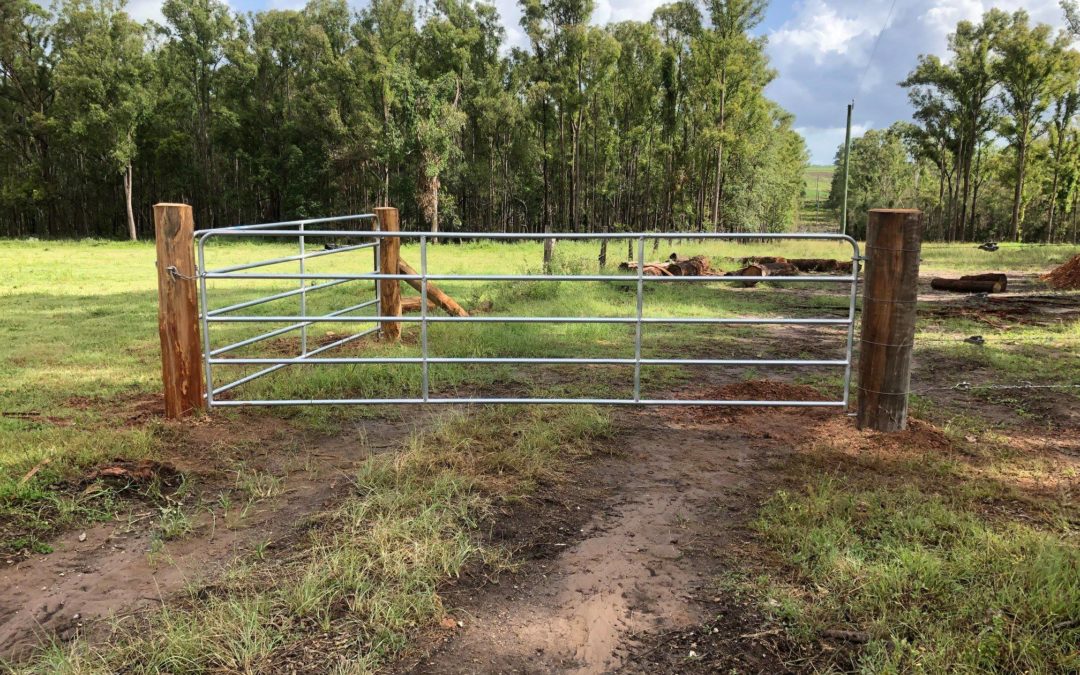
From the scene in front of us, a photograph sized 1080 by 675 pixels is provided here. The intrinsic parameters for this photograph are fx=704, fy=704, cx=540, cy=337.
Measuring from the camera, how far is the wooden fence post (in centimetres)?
781

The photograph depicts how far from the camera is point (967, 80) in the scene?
45.9m

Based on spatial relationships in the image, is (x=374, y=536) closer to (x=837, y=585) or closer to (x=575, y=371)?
(x=837, y=585)

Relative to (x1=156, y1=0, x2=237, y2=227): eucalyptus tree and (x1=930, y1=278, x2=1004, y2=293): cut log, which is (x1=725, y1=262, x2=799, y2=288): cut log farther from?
(x1=156, y1=0, x2=237, y2=227): eucalyptus tree

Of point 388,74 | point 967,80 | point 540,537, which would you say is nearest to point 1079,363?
point 540,537

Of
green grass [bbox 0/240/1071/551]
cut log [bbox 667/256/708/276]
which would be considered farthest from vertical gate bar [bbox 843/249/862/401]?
cut log [bbox 667/256/708/276]

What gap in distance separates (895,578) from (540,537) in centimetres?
163

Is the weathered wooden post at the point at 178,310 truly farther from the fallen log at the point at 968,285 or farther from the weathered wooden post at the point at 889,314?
the fallen log at the point at 968,285

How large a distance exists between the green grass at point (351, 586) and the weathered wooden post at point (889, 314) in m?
2.32

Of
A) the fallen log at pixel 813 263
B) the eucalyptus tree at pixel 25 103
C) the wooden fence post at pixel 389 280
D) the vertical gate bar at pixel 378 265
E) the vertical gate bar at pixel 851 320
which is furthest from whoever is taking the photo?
the eucalyptus tree at pixel 25 103

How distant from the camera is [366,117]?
40.3 metres

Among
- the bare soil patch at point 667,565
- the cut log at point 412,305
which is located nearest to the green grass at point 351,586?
the bare soil patch at point 667,565

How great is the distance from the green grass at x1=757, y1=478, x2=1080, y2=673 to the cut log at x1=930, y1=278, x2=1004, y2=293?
40.1 ft

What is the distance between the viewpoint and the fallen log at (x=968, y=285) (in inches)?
549

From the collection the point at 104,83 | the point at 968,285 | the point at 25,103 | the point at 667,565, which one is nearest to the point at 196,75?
the point at 104,83
